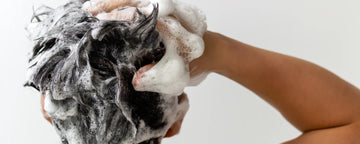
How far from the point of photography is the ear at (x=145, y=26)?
488 mm

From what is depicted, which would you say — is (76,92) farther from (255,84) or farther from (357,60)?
(357,60)

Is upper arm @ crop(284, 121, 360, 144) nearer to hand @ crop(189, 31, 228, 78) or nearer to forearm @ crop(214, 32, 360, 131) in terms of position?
forearm @ crop(214, 32, 360, 131)

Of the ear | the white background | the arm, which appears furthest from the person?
the white background

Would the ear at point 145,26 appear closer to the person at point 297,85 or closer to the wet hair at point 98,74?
the wet hair at point 98,74

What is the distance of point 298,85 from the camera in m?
0.62

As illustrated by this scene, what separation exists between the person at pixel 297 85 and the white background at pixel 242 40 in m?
0.58

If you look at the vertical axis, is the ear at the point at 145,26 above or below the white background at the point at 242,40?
above

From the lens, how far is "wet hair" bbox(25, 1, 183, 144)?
490 mm

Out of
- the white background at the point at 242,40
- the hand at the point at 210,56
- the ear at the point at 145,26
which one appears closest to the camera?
the ear at the point at 145,26

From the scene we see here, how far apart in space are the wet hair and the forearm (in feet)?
0.45

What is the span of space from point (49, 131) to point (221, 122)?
510 millimetres

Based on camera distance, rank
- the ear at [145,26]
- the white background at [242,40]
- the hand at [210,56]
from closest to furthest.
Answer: the ear at [145,26]
the hand at [210,56]
the white background at [242,40]

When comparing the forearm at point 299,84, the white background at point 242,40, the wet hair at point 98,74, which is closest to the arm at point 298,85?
the forearm at point 299,84

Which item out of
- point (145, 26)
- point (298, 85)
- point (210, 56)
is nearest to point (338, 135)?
point (298, 85)
